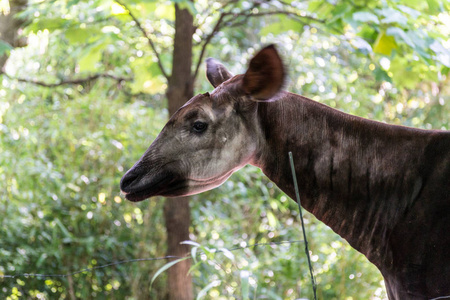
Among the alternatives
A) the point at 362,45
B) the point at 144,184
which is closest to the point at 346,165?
the point at 144,184

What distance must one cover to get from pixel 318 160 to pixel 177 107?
1820mm

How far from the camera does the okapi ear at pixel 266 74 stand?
54.2 inches

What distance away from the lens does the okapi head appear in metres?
1.43

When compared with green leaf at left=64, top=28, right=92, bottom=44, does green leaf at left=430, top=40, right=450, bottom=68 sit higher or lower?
higher

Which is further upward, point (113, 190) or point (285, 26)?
point (285, 26)

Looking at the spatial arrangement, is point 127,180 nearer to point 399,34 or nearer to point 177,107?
point 399,34

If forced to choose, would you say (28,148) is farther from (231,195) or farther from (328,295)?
(328,295)

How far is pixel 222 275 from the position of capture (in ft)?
13.0

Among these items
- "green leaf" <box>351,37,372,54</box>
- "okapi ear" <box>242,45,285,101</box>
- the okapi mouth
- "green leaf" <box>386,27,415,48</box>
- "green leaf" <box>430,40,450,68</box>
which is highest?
"okapi ear" <box>242,45,285,101</box>

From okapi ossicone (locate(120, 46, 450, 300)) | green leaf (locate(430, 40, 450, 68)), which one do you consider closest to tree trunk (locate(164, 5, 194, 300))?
green leaf (locate(430, 40, 450, 68))

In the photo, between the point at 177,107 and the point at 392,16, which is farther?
the point at 177,107

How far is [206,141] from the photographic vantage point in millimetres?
1462

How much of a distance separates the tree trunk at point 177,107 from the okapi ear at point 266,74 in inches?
69.5

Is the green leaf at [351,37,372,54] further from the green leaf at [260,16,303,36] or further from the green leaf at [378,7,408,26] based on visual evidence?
the green leaf at [260,16,303,36]
